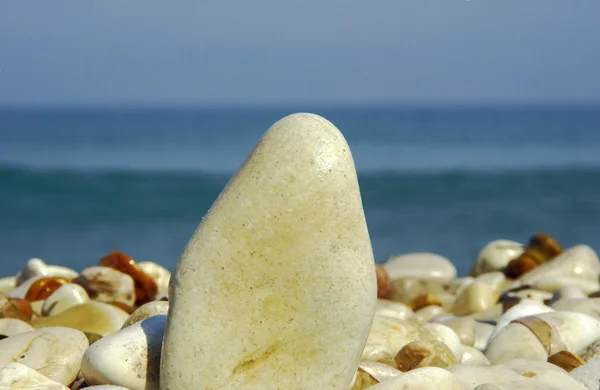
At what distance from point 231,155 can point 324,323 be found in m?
34.2

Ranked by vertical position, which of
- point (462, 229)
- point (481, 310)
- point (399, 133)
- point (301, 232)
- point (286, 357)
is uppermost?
point (301, 232)

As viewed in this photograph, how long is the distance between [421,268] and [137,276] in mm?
2694

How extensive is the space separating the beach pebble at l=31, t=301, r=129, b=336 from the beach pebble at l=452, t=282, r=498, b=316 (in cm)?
264

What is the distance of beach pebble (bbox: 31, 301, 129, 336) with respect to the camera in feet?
14.1

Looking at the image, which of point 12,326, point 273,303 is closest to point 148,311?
point 12,326

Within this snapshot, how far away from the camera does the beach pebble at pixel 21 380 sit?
2.83 m

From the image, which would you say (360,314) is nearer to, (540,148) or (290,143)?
(290,143)

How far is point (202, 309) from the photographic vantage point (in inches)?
114

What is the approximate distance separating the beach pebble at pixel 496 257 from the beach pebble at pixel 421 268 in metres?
0.52

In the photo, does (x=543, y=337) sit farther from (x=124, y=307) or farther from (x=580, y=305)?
(x=124, y=307)

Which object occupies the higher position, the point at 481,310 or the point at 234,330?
the point at 234,330

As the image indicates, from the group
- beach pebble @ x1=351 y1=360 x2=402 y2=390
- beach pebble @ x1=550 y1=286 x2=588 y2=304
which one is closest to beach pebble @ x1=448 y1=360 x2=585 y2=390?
beach pebble @ x1=351 y1=360 x2=402 y2=390

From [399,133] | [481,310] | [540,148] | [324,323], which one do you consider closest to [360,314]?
[324,323]

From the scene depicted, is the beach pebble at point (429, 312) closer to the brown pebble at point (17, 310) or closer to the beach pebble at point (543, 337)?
the beach pebble at point (543, 337)
